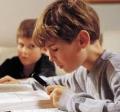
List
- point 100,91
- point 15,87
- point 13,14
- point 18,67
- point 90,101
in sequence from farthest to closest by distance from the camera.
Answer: point 13,14, point 18,67, point 15,87, point 100,91, point 90,101

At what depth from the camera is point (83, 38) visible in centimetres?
85

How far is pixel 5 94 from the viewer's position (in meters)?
1.04

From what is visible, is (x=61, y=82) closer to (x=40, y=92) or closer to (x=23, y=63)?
(x=40, y=92)

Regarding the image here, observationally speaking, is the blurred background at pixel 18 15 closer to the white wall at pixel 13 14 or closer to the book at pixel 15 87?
the white wall at pixel 13 14

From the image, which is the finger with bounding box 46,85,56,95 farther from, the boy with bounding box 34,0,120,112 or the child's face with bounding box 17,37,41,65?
the child's face with bounding box 17,37,41,65

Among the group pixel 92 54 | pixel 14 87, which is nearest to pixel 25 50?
pixel 14 87

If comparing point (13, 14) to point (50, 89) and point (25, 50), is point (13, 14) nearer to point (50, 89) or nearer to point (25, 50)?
point (25, 50)

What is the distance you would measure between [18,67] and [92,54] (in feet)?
3.14

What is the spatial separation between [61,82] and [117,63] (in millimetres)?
394

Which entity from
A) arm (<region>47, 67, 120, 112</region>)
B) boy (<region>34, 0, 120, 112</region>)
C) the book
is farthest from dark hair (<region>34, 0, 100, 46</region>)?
the book

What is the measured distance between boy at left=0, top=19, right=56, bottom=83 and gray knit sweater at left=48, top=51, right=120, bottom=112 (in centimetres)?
65

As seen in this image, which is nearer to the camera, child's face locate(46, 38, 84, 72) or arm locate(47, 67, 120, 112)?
arm locate(47, 67, 120, 112)

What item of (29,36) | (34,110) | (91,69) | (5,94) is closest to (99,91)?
(91,69)

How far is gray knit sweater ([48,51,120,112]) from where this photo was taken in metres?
0.75
